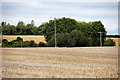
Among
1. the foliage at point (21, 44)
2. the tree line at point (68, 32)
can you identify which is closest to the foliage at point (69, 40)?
the tree line at point (68, 32)

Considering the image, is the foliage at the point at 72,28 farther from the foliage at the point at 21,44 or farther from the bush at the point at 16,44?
the bush at the point at 16,44

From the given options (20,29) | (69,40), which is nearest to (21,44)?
(69,40)

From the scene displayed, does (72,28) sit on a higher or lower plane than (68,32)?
higher

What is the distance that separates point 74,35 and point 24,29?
28725 millimetres

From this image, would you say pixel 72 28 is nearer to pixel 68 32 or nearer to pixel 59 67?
pixel 68 32

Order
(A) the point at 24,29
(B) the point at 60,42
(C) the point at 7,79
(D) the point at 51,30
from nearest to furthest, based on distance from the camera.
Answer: (C) the point at 7,79
(B) the point at 60,42
(D) the point at 51,30
(A) the point at 24,29

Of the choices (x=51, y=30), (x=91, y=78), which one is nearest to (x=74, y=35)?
(x=51, y=30)

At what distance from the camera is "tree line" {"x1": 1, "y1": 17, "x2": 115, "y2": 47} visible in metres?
62.9

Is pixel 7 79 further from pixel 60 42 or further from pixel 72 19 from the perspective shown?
pixel 72 19

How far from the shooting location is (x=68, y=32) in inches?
2938

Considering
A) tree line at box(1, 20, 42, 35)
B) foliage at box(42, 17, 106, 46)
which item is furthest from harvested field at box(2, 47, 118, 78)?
tree line at box(1, 20, 42, 35)

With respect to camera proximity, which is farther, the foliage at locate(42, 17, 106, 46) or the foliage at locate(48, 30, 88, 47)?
the foliage at locate(42, 17, 106, 46)

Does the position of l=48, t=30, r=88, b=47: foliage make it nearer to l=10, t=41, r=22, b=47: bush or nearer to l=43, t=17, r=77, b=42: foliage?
l=10, t=41, r=22, b=47: bush

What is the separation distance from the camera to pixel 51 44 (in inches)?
2458
